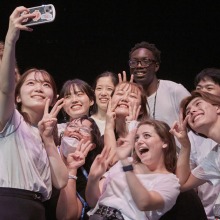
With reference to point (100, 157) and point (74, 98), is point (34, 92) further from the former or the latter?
point (74, 98)

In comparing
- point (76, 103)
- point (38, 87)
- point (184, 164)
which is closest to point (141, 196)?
point (184, 164)

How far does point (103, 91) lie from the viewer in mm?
4406

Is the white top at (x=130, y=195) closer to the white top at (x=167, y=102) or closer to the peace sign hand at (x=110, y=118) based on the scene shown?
the peace sign hand at (x=110, y=118)

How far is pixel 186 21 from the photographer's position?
669 cm

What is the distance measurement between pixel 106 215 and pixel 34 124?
0.70 metres

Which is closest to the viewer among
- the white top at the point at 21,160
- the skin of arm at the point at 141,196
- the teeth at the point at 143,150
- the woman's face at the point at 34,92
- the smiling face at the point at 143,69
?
the white top at the point at 21,160

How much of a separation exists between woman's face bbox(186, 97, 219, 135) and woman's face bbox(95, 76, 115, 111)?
45.4 inches

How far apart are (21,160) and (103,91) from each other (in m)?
1.76

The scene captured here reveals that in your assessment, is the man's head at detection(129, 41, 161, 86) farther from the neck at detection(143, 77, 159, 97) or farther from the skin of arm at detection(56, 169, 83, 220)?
the skin of arm at detection(56, 169, 83, 220)

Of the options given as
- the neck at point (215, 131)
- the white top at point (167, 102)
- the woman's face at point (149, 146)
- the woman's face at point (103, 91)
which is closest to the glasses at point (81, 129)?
the woman's face at point (149, 146)

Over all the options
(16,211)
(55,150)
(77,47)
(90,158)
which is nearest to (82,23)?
(77,47)

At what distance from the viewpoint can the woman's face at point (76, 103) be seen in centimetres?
423

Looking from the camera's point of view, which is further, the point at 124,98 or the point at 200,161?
the point at 124,98

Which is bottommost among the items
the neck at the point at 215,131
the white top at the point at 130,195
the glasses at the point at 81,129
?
the white top at the point at 130,195
